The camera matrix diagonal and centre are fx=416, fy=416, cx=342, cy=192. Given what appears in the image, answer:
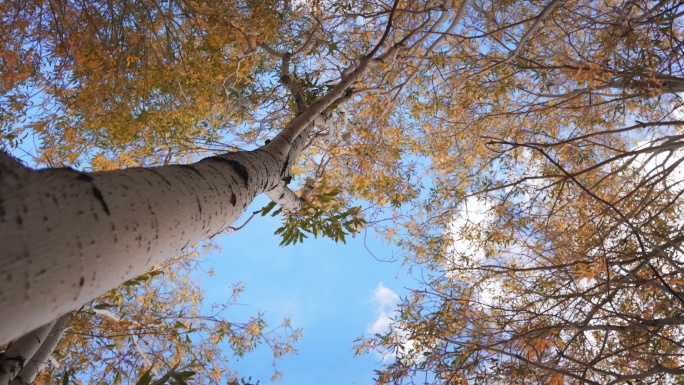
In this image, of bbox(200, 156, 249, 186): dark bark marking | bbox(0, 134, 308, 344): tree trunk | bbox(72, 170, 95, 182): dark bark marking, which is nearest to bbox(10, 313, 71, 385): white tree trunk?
bbox(200, 156, 249, 186): dark bark marking

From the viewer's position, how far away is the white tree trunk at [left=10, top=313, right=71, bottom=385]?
8.36ft

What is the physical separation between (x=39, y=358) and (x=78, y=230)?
264 cm

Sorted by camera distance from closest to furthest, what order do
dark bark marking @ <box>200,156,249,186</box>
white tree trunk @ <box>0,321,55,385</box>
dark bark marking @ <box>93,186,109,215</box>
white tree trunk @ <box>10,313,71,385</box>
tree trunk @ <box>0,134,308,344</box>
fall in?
tree trunk @ <box>0,134,308,344</box>
dark bark marking @ <box>93,186,109,215</box>
dark bark marking @ <box>200,156,249,186</box>
white tree trunk @ <box>0,321,55,385</box>
white tree trunk @ <box>10,313,71,385</box>

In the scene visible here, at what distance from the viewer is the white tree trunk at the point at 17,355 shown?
2.30 m

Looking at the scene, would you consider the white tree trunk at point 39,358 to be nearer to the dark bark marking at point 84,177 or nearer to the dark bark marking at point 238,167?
the dark bark marking at point 238,167

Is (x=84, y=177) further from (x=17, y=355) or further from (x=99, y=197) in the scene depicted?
(x=17, y=355)

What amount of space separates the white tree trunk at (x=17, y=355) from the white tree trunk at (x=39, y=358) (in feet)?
0.56

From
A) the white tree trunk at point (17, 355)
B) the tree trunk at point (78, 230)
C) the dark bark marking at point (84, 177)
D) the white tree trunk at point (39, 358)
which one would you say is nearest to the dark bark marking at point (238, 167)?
the tree trunk at point (78, 230)

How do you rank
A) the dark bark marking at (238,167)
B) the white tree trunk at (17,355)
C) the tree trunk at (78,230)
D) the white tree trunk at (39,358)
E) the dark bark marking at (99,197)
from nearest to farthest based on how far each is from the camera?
the tree trunk at (78,230), the dark bark marking at (99,197), the dark bark marking at (238,167), the white tree trunk at (17,355), the white tree trunk at (39,358)

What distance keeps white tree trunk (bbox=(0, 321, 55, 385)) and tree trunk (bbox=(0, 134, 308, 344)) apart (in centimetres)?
188

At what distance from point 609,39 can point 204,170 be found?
4214 mm

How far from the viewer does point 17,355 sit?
2.37 meters

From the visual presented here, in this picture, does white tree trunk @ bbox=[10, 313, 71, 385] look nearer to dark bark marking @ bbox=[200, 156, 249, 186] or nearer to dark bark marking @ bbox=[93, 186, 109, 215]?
dark bark marking @ bbox=[200, 156, 249, 186]

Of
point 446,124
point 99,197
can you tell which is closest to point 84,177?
point 99,197
